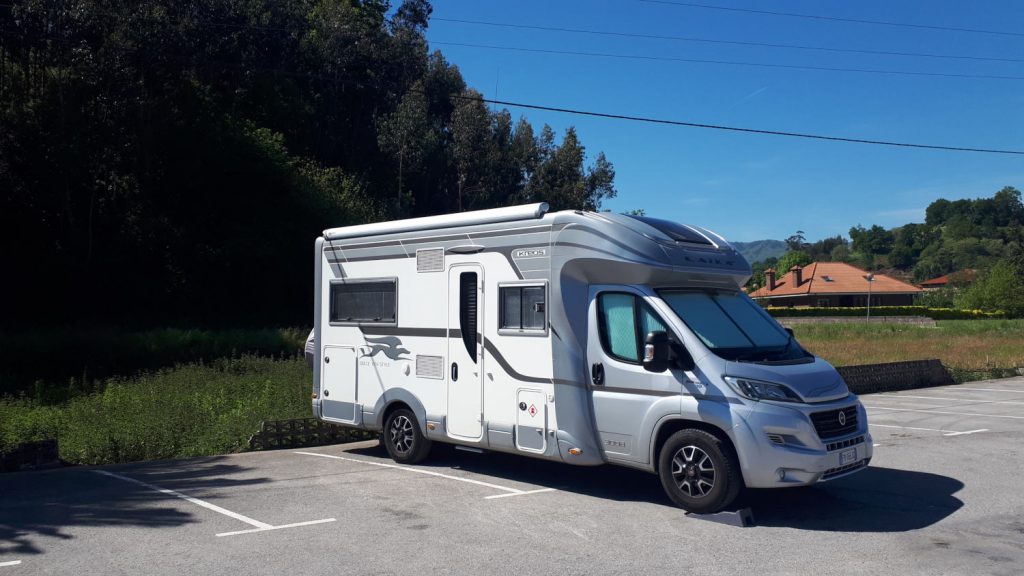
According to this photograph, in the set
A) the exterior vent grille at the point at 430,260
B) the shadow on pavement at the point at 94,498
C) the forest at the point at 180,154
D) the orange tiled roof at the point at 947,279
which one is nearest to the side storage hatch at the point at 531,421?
the exterior vent grille at the point at 430,260

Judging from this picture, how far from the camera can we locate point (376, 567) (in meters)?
6.46

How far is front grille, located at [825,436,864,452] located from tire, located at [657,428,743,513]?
2.89ft

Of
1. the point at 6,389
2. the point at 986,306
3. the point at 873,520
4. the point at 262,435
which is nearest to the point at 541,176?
the point at 6,389

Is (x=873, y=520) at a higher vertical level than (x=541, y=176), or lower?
lower

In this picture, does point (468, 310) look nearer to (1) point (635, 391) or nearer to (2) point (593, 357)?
(2) point (593, 357)

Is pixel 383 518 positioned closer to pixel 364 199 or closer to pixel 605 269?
pixel 605 269

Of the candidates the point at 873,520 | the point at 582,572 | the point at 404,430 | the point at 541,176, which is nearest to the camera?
the point at 582,572

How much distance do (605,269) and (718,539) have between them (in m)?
2.96

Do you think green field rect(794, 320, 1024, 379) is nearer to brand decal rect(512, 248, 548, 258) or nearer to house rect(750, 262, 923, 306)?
brand decal rect(512, 248, 548, 258)

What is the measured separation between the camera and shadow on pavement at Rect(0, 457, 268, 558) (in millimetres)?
7574

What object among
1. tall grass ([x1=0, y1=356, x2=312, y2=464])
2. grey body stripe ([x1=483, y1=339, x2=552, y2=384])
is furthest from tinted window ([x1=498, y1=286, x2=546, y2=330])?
tall grass ([x1=0, y1=356, x2=312, y2=464])

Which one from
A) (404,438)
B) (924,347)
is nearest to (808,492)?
(404,438)

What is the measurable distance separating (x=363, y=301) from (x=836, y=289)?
308ft

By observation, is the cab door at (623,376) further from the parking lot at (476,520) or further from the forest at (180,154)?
the forest at (180,154)
